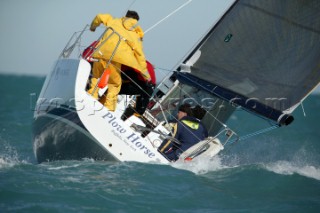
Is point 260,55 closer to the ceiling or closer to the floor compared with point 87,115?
closer to the ceiling

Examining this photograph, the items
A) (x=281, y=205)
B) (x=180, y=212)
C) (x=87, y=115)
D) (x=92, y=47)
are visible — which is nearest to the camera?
(x=180, y=212)

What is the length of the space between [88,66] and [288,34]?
2823 mm

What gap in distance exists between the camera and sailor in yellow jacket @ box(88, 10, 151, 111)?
927 cm

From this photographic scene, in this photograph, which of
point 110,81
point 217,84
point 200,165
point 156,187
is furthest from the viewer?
point 217,84

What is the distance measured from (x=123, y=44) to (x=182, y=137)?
1.45 m

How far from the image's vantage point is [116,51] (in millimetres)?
9234

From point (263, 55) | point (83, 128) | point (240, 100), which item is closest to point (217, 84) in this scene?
point (240, 100)

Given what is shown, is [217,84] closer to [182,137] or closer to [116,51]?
[182,137]

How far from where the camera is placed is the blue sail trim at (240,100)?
9.40 m

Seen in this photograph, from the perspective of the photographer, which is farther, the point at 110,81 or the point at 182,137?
the point at 182,137

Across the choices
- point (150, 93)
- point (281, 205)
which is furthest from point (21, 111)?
point (281, 205)

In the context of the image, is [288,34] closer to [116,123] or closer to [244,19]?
[244,19]

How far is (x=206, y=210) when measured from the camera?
7.81 metres

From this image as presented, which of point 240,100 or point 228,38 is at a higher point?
point 228,38
